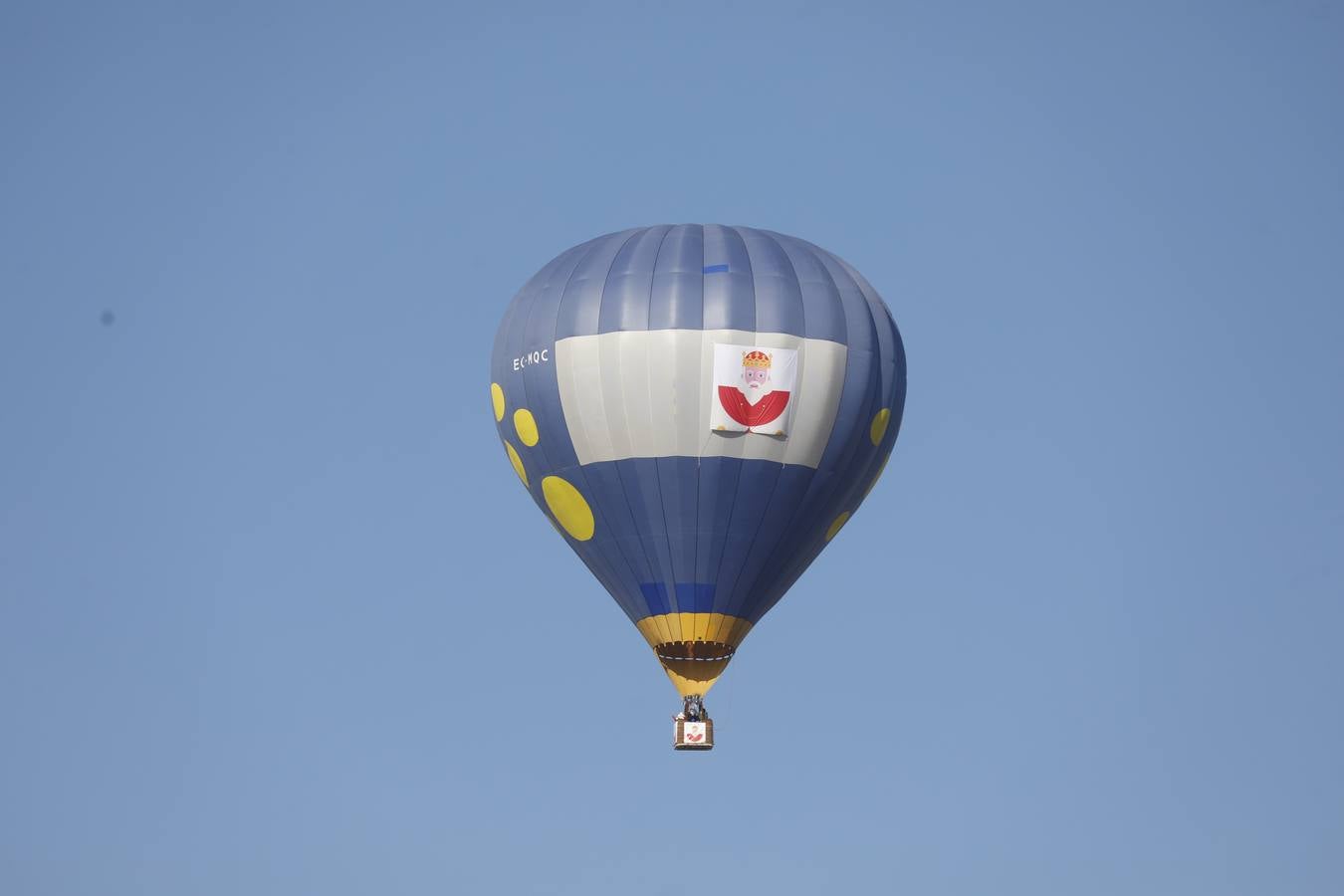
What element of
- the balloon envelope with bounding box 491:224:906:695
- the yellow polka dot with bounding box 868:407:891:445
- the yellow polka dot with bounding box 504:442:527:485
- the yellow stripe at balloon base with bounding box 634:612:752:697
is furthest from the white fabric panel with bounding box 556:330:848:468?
the yellow stripe at balloon base with bounding box 634:612:752:697

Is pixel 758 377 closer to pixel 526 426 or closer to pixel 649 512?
pixel 649 512

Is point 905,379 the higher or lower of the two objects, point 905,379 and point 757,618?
the higher

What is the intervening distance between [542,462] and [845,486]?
4949 mm

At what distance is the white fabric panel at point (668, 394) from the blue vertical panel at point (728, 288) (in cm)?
19

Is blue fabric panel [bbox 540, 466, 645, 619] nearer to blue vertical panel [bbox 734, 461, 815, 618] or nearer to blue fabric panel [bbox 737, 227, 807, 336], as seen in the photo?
blue vertical panel [bbox 734, 461, 815, 618]

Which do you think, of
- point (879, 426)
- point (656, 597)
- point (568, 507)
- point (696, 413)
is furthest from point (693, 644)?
point (879, 426)

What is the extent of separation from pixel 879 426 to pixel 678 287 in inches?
166

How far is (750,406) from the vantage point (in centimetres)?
4819

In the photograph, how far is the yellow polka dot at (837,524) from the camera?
50375 mm

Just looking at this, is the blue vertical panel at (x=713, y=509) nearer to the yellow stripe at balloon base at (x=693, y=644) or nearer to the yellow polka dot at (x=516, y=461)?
the yellow stripe at balloon base at (x=693, y=644)

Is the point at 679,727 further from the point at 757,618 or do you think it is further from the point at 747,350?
the point at 747,350

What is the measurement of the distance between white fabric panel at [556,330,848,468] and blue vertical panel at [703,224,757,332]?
0.19 m

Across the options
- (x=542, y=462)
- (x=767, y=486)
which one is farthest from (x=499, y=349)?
(x=767, y=486)

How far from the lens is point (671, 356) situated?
48031 millimetres
